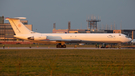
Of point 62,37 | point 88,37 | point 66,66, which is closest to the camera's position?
point 66,66

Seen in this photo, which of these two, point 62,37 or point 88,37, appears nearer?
point 88,37

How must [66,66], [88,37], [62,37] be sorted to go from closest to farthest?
[66,66]
[88,37]
[62,37]

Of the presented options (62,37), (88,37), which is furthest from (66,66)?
(62,37)

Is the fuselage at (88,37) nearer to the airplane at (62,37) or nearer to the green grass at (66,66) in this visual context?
the airplane at (62,37)

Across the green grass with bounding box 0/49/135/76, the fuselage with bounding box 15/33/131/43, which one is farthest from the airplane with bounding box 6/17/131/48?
the green grass with bounding box 0/49/135/76

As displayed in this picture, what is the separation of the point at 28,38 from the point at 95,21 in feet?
245

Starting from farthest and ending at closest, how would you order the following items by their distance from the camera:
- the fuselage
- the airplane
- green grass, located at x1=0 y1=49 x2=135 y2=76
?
the fuselage → the airplane → green grass, located at x1=0 y1=49 x2=135 y2=76

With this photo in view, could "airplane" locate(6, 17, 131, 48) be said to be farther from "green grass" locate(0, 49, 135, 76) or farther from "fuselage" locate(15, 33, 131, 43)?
"green grass" locate(0, 49, 135, 76)

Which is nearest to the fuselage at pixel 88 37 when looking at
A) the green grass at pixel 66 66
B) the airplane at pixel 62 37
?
the airplane at pixel 62 37

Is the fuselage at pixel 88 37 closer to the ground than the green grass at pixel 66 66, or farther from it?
farther from it

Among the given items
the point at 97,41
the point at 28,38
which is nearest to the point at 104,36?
the point at 97,41

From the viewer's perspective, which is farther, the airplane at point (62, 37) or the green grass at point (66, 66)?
the airplane at point (62, 37)

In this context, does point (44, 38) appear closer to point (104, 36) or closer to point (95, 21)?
point (104, 36)

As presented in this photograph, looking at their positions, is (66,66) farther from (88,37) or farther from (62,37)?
(62,37)
